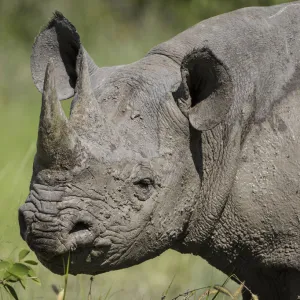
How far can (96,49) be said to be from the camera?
1178 centimetres

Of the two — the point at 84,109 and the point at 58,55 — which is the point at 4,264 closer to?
the point at 84,109

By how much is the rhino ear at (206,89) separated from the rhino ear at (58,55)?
0.60 metres

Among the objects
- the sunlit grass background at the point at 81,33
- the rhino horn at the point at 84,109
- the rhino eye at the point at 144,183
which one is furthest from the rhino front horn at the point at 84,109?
the sunlit grass background at the point at 81,33

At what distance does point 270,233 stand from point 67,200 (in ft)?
2.74

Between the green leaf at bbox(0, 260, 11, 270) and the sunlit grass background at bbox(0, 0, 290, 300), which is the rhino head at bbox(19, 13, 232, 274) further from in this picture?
the sunlit grass background at bbox(0, 0, 290, 300)

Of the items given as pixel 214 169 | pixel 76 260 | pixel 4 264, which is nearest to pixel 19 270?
pixel 4 264

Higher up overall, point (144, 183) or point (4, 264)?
point (144, 183)

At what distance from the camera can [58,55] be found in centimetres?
451

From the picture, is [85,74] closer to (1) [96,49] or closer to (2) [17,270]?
(2) [17,270]

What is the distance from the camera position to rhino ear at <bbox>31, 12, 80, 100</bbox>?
4.45 m

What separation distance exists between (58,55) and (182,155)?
767mm

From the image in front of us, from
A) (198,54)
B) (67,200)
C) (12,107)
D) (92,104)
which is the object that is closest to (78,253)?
(67,200)

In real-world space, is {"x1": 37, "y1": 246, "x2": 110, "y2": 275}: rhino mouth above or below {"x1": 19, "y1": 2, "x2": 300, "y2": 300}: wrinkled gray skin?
below

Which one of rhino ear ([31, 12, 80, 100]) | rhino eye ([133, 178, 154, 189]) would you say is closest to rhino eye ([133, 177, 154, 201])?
rhino eye ([133, 178, 154, 189])
